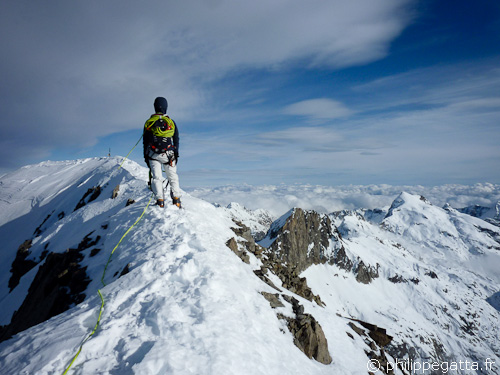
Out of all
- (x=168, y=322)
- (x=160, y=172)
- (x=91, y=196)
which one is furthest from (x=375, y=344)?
(x=91, y=196)

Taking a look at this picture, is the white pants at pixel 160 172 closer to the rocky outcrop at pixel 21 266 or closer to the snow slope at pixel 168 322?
the snow slope at pixel 168 322

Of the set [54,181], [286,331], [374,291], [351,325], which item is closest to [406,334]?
[374,291]

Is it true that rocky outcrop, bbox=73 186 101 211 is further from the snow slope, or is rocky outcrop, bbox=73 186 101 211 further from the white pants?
the white pants

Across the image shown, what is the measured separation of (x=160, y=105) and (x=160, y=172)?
3.94 metres

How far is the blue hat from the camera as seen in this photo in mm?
13029

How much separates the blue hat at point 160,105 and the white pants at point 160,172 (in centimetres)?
247

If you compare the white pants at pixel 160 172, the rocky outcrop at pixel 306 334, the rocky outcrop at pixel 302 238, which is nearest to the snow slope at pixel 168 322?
the rocky outcrop at pixel 306 334

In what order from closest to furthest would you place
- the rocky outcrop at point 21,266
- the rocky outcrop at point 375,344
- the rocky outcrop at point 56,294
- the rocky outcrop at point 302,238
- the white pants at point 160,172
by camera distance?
1. the rocky outcrop at point 56,294
2. the white pants at point 160,172
3. the rocky outcrop at point 375,344
4. the rocky outcrop at point 21,266
5. the rocky outcrop at point 302,238

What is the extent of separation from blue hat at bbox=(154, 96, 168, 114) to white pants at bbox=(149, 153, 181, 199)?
97.4 inches

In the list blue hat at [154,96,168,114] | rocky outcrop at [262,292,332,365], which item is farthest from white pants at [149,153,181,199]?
rocky outcrop at [262,292,332,365]

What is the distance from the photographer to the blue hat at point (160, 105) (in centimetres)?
1303

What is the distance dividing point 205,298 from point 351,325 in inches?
555

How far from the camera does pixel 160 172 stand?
573 inches

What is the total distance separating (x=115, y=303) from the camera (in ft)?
24.8
